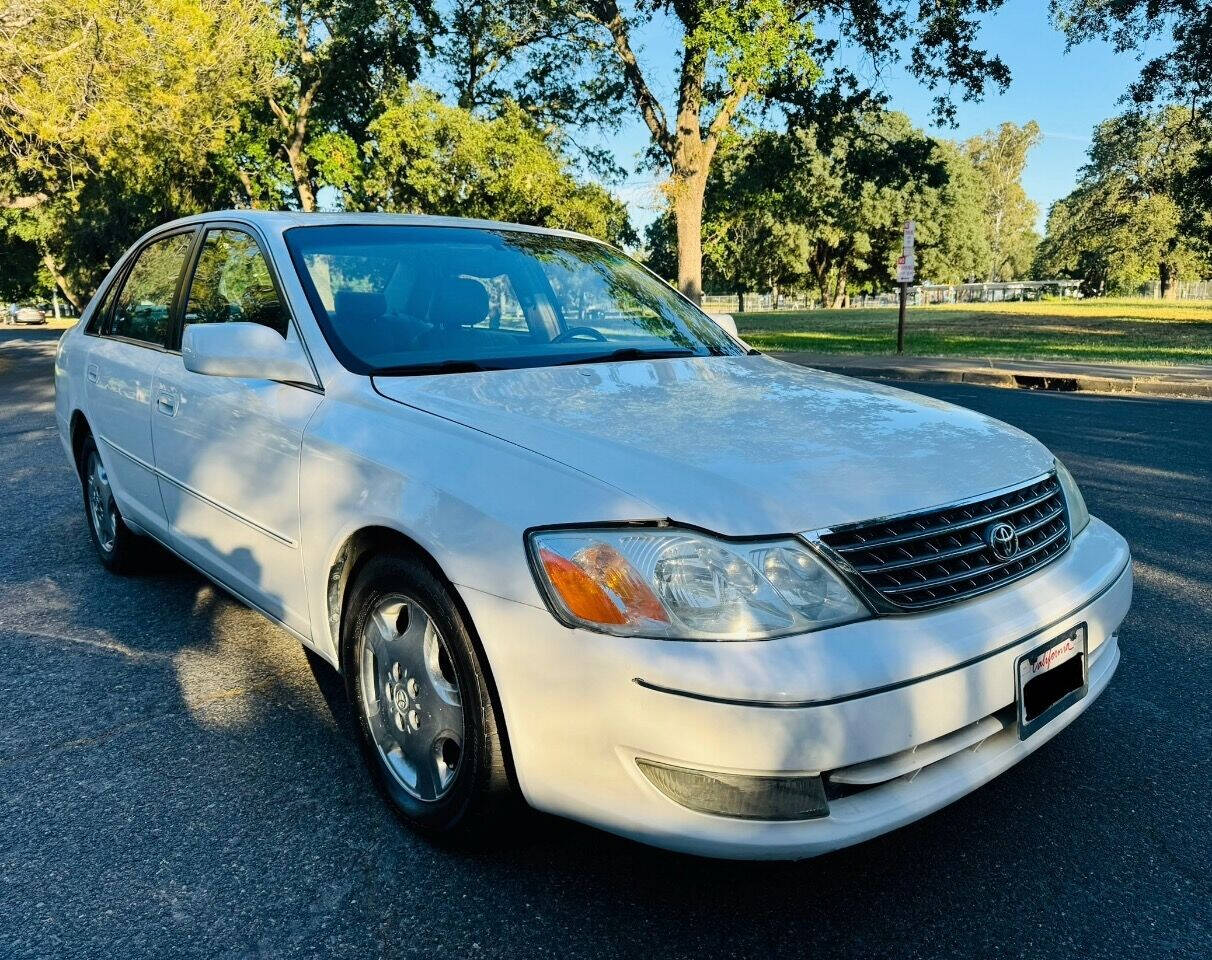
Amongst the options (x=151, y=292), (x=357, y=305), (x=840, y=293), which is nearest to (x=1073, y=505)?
(x=357, y=305)

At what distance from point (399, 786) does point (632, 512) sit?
1.06 m

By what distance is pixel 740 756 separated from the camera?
5.75ft

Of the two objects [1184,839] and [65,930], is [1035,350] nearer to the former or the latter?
[1184,839]

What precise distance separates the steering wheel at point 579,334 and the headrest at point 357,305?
59 cm

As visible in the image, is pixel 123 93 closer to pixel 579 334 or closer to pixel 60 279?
pixel 579 334

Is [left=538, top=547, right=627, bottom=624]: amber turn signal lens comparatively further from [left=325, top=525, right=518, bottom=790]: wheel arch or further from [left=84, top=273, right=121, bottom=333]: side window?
[left=84, top=273, right=121, bottom=333]: side window

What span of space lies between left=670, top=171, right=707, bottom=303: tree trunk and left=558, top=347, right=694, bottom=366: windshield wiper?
16.1 meters

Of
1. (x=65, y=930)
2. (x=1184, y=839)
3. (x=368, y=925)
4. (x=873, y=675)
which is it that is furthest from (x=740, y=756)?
(x=65, y=930)

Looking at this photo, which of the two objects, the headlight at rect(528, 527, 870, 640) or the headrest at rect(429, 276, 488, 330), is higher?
the headrest at rect(429, 276, 488, 330)

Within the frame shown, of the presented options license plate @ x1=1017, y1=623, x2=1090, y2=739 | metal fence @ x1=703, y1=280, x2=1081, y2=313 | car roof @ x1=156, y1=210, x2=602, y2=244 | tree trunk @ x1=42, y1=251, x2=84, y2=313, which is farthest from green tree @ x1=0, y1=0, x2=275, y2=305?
metal fence @ x1=703, y1=280, x2=1081, y2=313

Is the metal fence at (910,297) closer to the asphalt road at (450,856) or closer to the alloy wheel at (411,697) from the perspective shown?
the asphalt road at (450,856)

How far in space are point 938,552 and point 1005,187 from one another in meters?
93.5

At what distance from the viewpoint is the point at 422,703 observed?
2.30m

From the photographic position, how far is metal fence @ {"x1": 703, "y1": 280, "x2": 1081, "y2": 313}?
7081 centimetres
